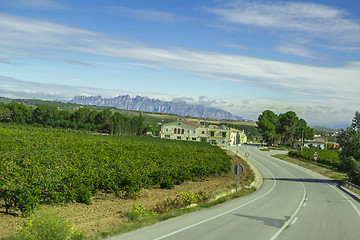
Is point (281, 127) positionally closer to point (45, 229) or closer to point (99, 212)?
point (99, 212)

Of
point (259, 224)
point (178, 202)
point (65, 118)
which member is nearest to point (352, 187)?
point (178, 202)

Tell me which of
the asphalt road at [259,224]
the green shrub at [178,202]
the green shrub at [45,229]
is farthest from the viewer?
the green shrub at [178,202]

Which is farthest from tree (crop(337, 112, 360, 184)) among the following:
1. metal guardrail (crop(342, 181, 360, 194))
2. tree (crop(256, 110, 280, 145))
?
tree (crop(256, 110, 280, 145))

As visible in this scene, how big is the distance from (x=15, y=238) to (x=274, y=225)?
10522 millimetres

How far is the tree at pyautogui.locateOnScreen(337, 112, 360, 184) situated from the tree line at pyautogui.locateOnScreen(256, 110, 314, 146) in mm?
98917

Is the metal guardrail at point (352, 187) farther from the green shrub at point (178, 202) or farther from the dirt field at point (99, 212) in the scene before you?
the green shrub at point (178, 202)

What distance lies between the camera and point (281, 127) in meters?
150

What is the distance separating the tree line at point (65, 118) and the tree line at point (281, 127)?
163 feet

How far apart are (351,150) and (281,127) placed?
4397 inches

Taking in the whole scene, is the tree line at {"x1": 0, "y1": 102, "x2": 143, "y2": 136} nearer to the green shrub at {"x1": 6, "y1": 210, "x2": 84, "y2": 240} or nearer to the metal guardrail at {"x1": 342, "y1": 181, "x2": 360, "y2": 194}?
the metal guardrail at {"x1": 342, "y1": 181, "x2": 360, "y2": 194}

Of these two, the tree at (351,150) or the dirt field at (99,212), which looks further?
the tree at (351,150)

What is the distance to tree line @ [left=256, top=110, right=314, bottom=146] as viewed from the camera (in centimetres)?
14238

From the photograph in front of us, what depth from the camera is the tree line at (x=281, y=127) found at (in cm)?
14238

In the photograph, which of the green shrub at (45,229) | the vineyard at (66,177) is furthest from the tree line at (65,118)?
the green shrub at (45,229)
